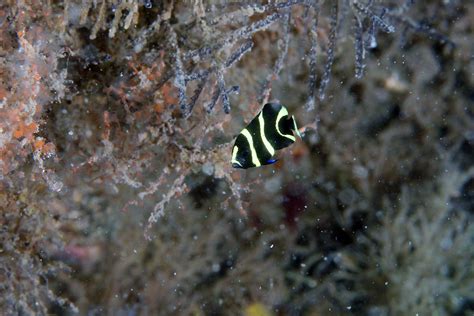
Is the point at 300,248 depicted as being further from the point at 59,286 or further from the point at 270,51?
the point at 59,286

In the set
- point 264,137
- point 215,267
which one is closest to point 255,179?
point 215,267

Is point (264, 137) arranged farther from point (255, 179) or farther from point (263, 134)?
point (255, 179)

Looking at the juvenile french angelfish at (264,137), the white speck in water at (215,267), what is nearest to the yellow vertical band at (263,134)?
the juvenile french angelfish at (264,137)

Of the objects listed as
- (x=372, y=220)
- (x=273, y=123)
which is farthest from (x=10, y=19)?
(x=372, y=220)

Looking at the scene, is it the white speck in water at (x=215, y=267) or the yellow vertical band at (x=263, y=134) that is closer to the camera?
the yellow vertical band at (x=263, y=134)

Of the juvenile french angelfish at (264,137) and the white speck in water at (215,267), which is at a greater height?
the white speck in water at (215,267)

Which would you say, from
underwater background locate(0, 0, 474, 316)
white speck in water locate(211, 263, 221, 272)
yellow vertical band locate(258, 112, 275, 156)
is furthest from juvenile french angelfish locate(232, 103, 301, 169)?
white speck in water locate(211, 263, 221, 272)

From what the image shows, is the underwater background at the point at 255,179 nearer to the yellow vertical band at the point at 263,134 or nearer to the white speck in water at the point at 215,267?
the white speck in water at the point at 215,267
